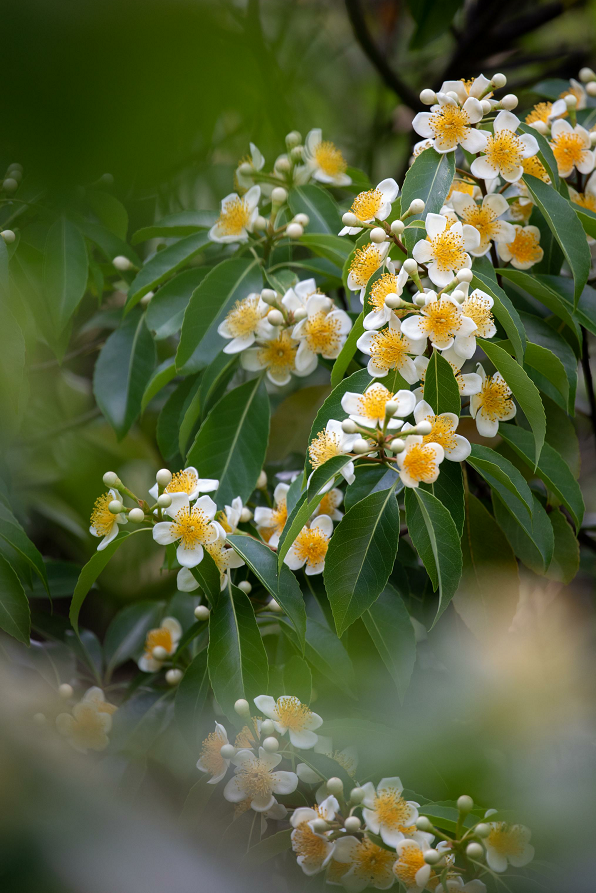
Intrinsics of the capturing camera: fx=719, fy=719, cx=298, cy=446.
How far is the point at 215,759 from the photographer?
0.90 metres

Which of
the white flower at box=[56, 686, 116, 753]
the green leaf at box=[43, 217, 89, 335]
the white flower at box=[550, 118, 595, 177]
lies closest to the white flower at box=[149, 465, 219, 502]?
the green leaf at box=[43, 217, 89, 335]

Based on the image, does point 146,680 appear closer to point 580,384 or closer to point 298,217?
point 298,217

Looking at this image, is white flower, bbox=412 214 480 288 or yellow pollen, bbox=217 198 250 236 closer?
white flower, bbox=412 214 480 288

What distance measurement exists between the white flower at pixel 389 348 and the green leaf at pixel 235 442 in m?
0.32

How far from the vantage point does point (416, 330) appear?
78 cm

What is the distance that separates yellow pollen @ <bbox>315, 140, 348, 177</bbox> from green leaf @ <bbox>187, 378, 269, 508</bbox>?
41 cm

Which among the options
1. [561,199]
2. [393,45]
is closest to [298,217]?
[561,199]

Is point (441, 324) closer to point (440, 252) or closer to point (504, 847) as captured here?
point (440, 252)

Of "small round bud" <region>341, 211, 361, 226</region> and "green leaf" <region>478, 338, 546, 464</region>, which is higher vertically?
"small round bud" <region>341, 211, 361, 226</region>

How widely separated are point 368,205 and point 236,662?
592 mm

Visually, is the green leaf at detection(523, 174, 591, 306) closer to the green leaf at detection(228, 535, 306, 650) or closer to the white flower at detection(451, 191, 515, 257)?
the white flower at detection(451, 191, 515, 257)

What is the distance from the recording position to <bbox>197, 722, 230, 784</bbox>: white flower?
0.89 m

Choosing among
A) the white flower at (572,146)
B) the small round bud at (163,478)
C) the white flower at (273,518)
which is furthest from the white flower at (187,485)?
the white flower at (572,146)

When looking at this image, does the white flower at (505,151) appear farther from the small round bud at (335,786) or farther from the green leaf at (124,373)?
the small round bud at (335,786)
